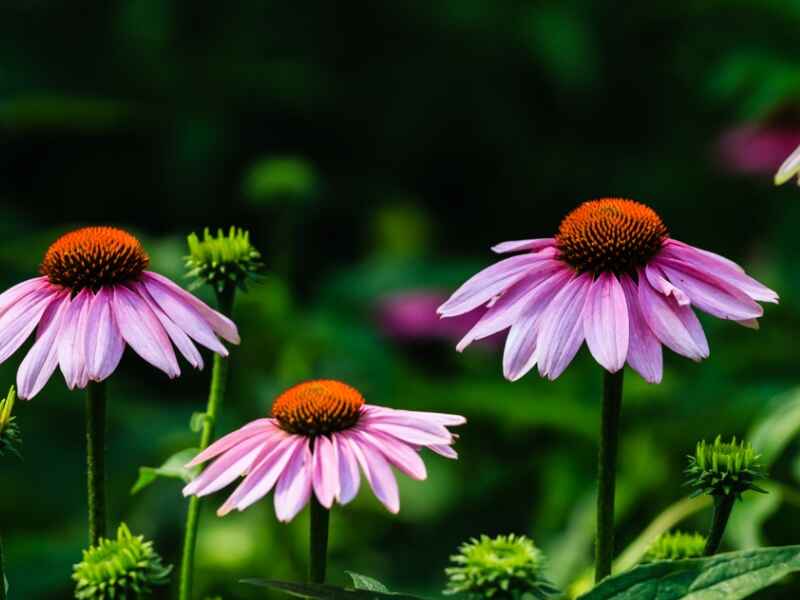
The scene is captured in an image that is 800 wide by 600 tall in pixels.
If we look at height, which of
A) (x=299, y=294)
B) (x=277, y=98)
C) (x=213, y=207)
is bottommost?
(x=299, y=294)

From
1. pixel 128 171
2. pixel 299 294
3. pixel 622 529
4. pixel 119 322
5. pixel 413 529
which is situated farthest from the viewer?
pixel 128 171

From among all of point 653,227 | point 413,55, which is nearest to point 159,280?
point 653,227

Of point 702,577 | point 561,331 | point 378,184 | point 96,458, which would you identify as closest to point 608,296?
point 561,331

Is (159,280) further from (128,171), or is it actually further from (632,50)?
(632,50)

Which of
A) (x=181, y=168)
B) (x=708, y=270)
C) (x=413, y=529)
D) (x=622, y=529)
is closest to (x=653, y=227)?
(x=708, y=270)

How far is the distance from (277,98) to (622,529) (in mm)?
1334

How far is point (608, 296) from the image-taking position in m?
0.63

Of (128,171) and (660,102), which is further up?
(660,102)

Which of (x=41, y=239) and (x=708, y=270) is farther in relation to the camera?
(x=41, y=239)

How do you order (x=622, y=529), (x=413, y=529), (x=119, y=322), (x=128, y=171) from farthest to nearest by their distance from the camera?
(x=128, y=171), (x=413, y=529), (x=622, y=529), (x=119, y=322)

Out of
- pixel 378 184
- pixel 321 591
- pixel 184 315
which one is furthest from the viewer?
pixel 378 184

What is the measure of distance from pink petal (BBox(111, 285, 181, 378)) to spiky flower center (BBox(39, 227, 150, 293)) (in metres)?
0.03

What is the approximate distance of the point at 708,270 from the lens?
0.65 meters

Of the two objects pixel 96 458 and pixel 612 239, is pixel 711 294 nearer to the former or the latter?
pixel 612 239
